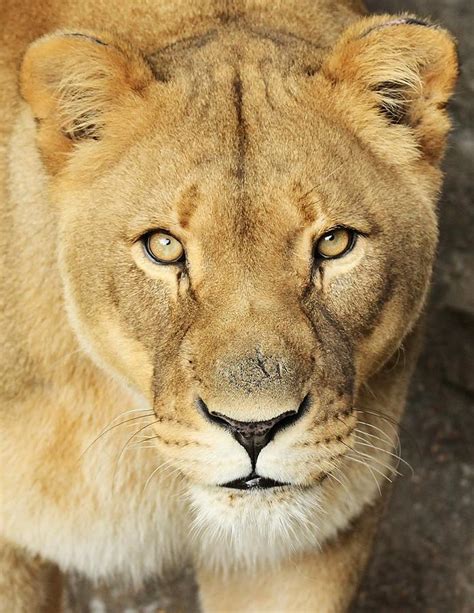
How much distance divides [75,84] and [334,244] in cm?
56

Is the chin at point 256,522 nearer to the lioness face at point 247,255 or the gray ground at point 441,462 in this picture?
the lioness face at point 247,255

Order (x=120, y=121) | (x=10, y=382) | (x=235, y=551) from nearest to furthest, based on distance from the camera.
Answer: (x=120, y=121) < (x=10, y=382) < (x=235, y=551)

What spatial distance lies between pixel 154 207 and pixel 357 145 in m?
0.42

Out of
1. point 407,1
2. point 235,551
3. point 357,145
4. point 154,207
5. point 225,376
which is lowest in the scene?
point 235,551

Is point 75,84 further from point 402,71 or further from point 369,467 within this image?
point 369,467

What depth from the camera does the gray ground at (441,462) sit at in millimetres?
4074

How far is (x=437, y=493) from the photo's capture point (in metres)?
4.29

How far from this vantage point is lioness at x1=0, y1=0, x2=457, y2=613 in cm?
220

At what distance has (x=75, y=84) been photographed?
7.77 feet

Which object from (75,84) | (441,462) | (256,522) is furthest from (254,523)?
(441,462)

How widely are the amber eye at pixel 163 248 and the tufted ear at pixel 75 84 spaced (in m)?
0.27

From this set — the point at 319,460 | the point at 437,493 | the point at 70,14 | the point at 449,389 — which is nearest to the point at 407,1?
the point at 449,389

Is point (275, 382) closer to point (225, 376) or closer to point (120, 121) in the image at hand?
point (225, 376)

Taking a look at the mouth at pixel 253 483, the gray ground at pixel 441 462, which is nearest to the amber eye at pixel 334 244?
the mouth at pixel 253 483
